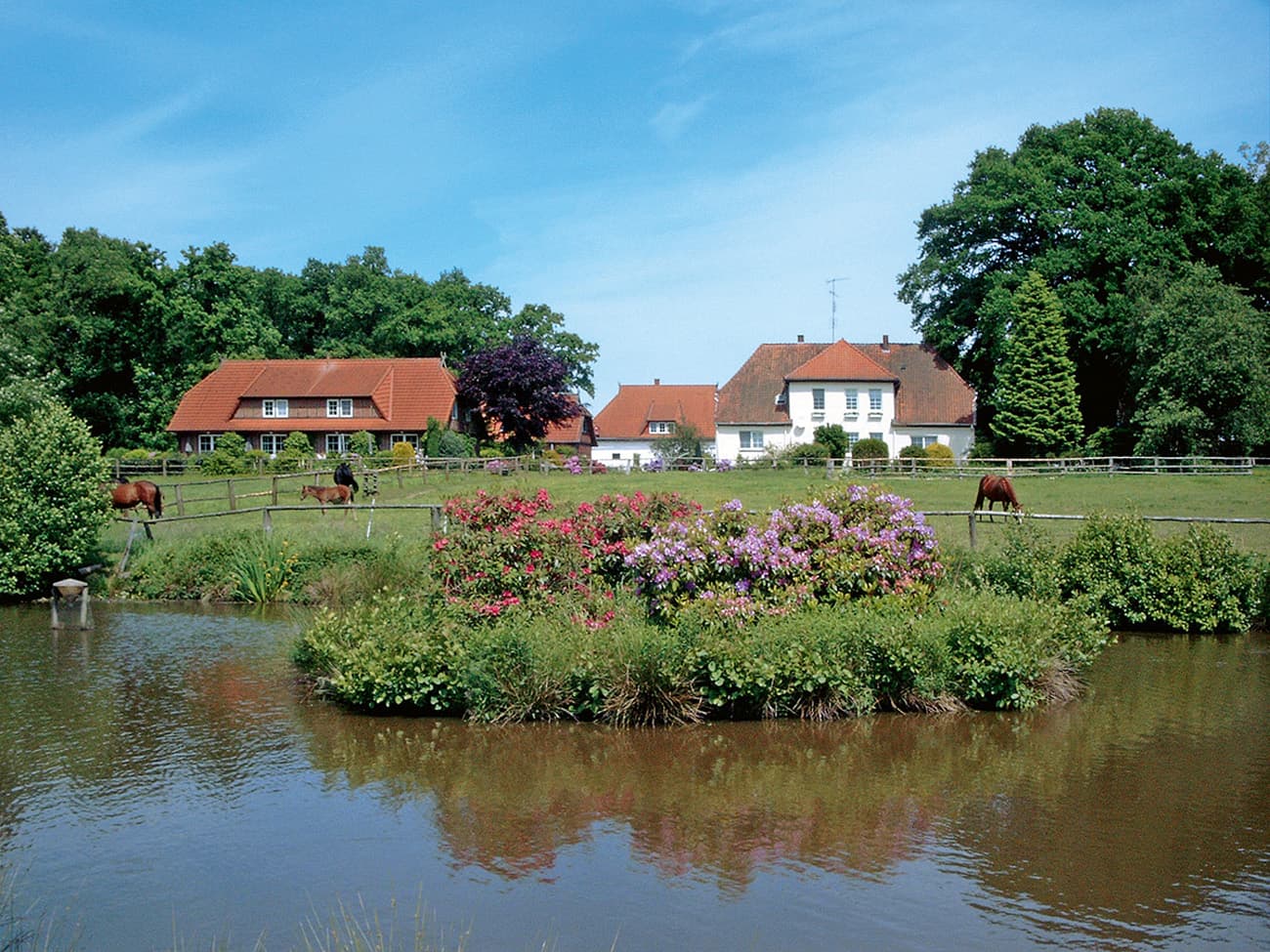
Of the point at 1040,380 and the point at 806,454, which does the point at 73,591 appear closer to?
the point at 806,454

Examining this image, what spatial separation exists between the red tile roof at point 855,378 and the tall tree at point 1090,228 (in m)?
3.74

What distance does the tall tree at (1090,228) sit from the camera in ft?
166

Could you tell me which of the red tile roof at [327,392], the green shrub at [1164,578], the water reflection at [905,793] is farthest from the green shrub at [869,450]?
the water reflection at [905,793]

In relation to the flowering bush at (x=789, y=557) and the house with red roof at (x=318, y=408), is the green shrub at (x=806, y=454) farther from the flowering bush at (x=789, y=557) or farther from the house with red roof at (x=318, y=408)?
the flowering bush at (x=789, y=557)

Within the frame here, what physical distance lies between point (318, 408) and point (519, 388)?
12298 mm

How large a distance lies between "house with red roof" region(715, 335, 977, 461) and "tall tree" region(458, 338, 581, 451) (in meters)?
9.83

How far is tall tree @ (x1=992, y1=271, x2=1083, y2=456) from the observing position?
164 feet

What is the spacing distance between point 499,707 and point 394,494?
25412 millimetres

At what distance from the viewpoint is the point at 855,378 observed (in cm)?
6056

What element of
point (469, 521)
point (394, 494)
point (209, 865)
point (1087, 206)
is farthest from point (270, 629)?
point (1087, 206)

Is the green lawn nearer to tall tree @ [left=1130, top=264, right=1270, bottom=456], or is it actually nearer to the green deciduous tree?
the green deciduous tree

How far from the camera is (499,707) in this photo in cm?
1230

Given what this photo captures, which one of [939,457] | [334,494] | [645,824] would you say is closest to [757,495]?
[334,494]

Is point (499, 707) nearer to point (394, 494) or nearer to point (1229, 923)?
point (1229, 923)
